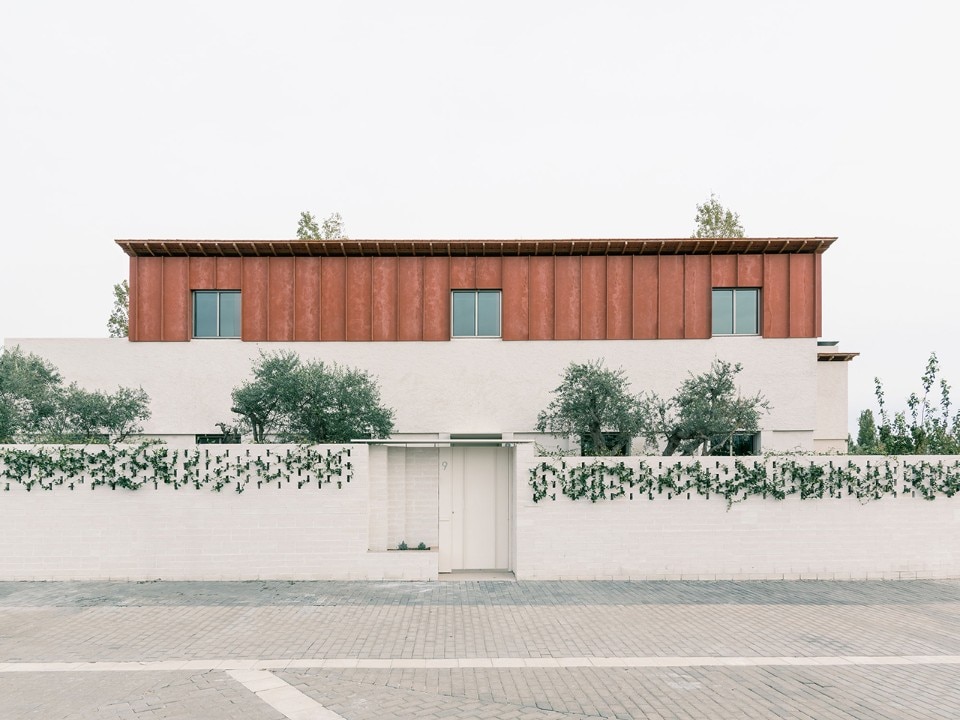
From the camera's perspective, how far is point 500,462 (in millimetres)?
A: 11875

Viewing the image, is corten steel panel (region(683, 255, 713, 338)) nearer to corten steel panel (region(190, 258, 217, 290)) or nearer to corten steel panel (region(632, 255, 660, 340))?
corten steel panel (region(632, 255, 660, 340))

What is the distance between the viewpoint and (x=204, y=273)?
60.1 ft

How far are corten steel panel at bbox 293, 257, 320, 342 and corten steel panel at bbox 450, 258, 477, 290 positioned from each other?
3773mm

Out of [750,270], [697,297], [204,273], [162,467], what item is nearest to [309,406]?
[162,467]

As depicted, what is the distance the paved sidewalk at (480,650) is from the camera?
20.9ft

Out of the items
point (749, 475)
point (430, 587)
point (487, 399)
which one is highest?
point (487, 399)

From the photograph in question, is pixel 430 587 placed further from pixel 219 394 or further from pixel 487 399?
pixel 219 394

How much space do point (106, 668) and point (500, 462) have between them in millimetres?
6649

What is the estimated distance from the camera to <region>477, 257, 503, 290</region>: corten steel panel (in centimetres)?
1814

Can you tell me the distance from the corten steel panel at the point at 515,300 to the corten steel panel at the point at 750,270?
5.97 m

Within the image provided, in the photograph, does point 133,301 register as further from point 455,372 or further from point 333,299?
point 455,372

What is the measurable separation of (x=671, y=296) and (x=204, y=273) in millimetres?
13101

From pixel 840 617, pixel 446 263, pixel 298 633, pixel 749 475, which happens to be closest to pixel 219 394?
pixel 446 263

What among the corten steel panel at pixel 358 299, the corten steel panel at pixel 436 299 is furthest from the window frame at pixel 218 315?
the corten steel panel at pixel 436 299
